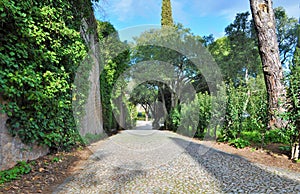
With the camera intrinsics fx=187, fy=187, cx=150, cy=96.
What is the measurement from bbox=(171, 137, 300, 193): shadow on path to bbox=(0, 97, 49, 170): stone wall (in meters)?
3.14

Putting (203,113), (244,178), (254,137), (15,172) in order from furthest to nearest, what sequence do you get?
1. (203,113)
2. (254,137)
3. (244,178)
4. (15,172)

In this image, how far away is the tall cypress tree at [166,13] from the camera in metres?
16.2

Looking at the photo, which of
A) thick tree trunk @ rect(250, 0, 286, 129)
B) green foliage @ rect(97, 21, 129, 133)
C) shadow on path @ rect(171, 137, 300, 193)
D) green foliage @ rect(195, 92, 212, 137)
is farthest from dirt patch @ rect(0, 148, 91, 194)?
green foliage @ rect(195, 92, 212, 137)

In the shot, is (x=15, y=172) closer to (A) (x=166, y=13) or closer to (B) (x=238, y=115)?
(B) (x=238, y=115)

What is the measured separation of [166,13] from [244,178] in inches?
636

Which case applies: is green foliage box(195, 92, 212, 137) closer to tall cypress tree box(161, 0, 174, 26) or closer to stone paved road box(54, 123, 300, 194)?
stone paved road box(54, 123, 300, 194)

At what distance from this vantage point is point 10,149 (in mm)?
2893

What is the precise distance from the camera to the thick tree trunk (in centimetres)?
517

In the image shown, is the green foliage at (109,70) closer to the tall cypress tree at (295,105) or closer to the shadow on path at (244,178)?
the shadow on path at (244,178)

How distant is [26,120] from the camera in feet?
10.3

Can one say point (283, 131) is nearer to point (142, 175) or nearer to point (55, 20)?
point (142, 175)

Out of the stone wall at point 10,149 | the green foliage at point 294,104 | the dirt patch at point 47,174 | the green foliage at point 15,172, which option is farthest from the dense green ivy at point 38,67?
the green foliage at point 294,104

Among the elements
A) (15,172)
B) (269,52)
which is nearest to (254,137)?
(269,52)

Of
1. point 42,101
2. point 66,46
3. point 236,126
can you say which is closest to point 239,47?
point 236,126
